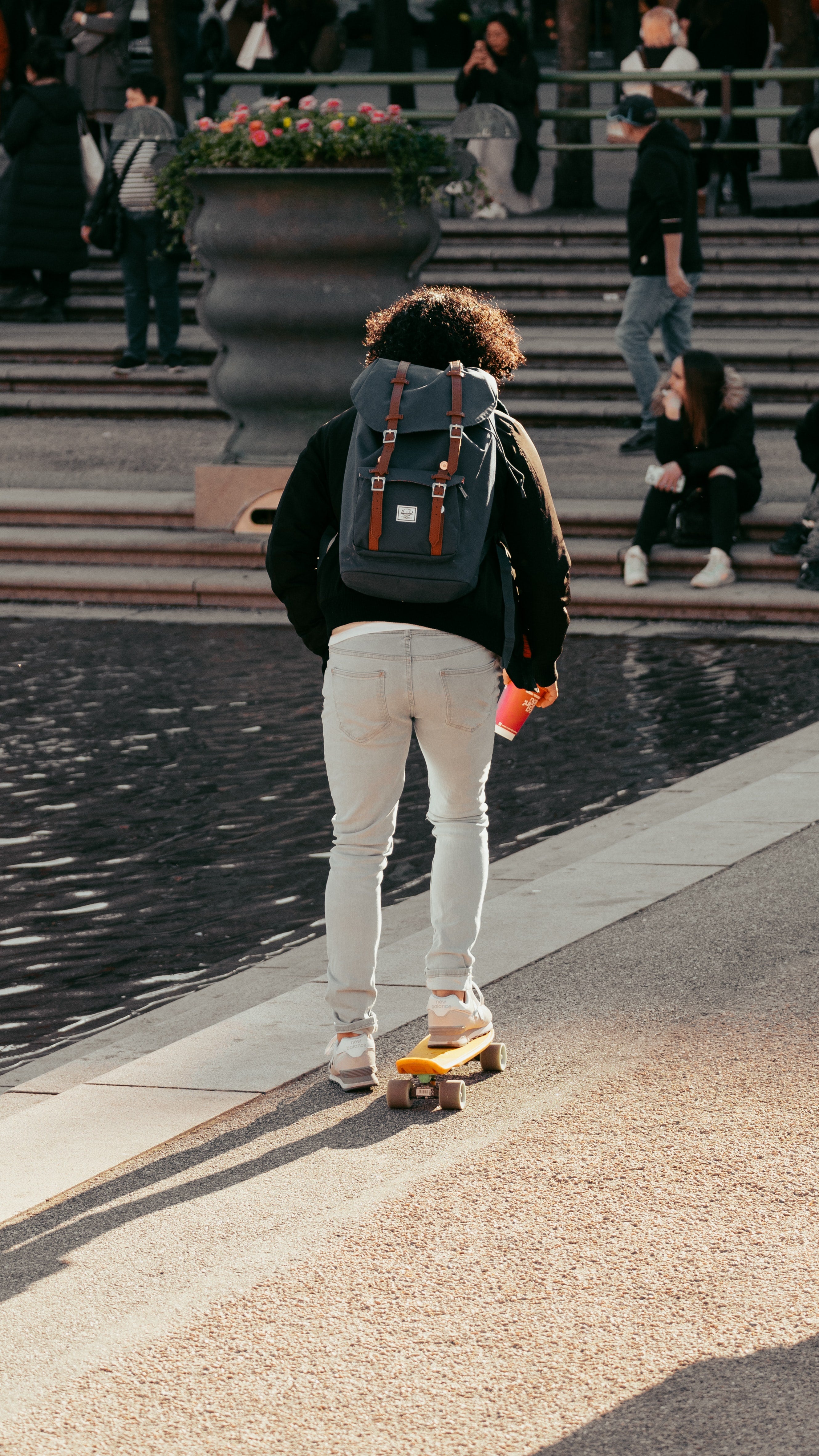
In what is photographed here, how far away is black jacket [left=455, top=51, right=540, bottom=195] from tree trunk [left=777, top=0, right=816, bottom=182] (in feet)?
11.3

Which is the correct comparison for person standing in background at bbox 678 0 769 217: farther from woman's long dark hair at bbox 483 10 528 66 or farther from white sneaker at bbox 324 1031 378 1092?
white sneaker at bbox 324 1031 378 1092

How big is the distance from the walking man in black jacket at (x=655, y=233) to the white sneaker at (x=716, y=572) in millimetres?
2168

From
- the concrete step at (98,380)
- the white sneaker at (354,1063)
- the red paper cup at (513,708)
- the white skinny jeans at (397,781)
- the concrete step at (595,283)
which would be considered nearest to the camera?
the white skinny jeans at (397,781)

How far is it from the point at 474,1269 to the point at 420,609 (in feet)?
4.24

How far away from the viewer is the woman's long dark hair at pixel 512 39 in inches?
709

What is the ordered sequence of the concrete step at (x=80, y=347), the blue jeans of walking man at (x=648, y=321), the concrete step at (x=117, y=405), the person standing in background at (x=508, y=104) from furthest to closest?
the person standing in background at (x=508, y=104)
the concrete step at (x=80, y=347)
the concrete step at (x=117, y=405)
the blue jeans of walking man at (x=648, y=321)

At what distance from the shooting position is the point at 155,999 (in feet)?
16.6

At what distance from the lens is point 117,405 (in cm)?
1416

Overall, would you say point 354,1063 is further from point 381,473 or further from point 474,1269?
point 381,473

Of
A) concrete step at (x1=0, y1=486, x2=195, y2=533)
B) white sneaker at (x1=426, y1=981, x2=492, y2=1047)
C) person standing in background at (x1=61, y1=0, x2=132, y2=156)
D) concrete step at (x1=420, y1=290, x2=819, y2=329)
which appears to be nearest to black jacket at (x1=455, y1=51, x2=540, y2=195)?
concrete step at (x1=420, y1=290, x2=819, y2=329)

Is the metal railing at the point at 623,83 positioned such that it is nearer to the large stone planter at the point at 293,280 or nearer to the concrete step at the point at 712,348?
the concrete step at the point at 712,348

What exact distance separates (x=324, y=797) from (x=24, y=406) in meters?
8.26

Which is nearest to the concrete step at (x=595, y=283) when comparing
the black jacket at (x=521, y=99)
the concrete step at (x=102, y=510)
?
the black jacket at (x=521, y=99)

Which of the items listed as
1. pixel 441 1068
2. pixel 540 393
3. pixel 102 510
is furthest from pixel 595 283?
pixel 441 1068
